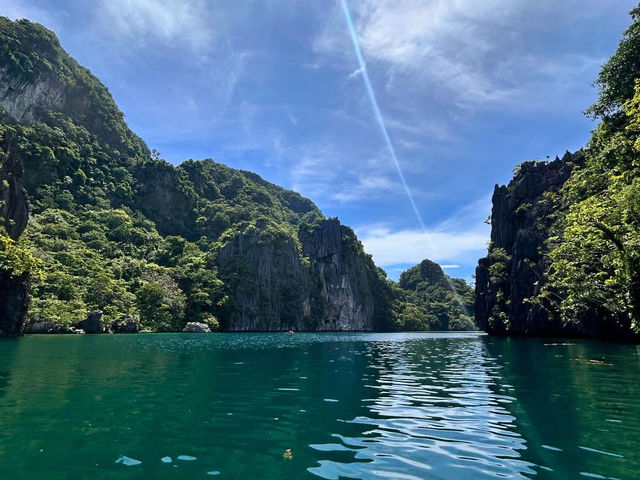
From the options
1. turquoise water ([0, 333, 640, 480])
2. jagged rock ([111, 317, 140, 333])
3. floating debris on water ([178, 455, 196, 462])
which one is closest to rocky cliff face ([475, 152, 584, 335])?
turquoise water ([0, 333, 640, 480])

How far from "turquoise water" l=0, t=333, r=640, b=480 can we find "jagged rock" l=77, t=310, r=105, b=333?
6821 centimetres

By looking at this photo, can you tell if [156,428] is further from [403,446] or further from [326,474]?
[403,446]

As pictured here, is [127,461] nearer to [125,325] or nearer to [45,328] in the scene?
[45,328]

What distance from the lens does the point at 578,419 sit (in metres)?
12.2

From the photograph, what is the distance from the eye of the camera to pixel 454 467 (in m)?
8.05

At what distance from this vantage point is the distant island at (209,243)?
27.7 metres

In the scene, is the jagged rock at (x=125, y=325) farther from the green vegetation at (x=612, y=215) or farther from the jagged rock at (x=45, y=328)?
the green vegetation at (x=612, y=215)

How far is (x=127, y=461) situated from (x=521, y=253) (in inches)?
3958

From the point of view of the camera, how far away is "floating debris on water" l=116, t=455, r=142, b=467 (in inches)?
321

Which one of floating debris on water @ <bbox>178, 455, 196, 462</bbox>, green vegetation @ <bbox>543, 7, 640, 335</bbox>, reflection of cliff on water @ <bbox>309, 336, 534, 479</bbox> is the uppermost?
green vegetation @ <bbox>543, 7, 640, 335</bbox>

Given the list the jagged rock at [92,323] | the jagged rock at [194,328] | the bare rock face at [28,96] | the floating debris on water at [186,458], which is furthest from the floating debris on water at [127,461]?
the bare rock face at [28,96]

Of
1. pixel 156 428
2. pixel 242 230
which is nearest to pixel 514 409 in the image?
pixel 156 428

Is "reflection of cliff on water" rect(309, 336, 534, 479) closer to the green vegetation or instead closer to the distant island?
the green vegetation

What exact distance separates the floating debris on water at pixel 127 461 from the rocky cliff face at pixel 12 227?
65.5m
